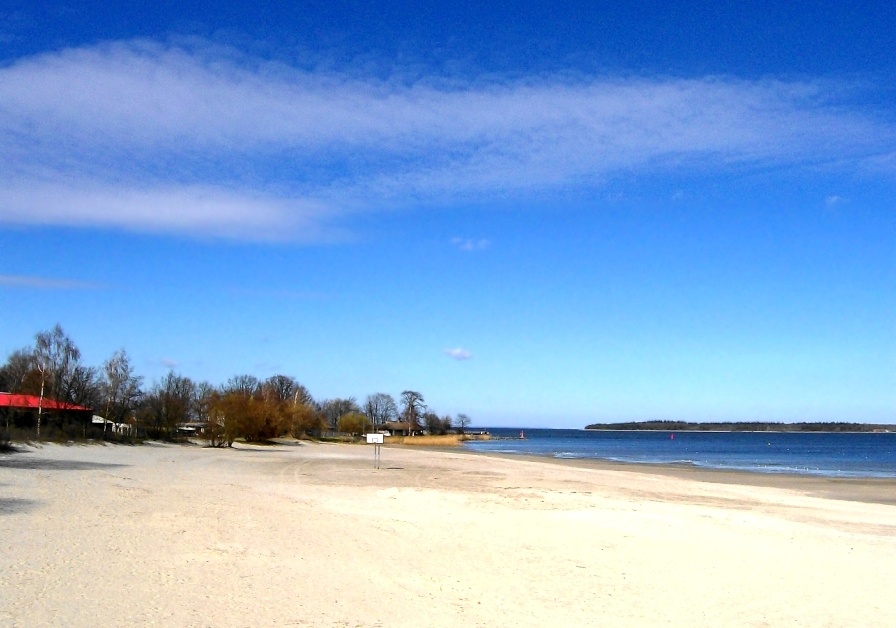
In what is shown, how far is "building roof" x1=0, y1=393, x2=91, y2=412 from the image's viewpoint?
185 ft

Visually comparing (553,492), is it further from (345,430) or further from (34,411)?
(345,430)

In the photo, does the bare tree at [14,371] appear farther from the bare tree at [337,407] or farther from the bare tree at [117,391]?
the bare tree at [337,407]

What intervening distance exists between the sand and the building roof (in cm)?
3583

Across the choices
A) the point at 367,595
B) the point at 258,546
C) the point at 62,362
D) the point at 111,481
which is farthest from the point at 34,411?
the point at 367,595

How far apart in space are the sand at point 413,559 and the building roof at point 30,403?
35.8 m

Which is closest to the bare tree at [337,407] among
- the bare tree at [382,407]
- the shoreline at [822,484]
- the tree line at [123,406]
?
the bare tree at [382,407]

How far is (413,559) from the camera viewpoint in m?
13.5

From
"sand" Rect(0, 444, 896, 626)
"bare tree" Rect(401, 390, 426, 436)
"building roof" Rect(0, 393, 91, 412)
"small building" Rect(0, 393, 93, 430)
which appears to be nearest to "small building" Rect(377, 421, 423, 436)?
"bare tree" Rect(401, 390, 426, 436)

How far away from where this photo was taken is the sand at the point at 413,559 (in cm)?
998

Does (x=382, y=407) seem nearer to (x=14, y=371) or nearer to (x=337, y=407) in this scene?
(x=337, y=407)

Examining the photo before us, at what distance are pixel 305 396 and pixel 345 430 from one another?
51.2ft

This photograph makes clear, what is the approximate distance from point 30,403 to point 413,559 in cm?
5369

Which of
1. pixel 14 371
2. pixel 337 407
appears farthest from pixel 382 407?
pixel 14 371

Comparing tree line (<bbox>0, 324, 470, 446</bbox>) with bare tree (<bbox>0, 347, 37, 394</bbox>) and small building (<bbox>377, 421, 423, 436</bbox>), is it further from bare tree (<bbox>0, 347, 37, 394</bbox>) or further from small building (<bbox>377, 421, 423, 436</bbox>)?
small building (<bbox>377, 421, 423, 436</bbox>)
